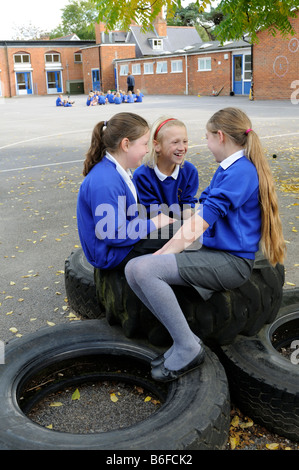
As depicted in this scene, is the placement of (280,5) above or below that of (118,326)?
above

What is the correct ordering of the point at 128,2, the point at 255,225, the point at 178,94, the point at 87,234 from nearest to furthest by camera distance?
the point at 255,225 → the point at 87,234 → the point at 128,2 → the point at 178,94

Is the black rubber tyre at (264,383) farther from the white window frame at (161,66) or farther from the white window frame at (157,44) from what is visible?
the white window frame at (157,44)

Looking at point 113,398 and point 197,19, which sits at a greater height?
point 197,19

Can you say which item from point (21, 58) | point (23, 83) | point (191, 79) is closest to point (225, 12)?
point (191, 79)

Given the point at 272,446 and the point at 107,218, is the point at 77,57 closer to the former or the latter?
the point at 107,218

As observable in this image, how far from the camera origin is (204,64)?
1640 inches

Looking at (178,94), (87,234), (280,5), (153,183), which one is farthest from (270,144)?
(178,94)

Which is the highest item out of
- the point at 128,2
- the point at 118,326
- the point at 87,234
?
the point at 128,2

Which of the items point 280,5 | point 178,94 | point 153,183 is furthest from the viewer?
point 178,94

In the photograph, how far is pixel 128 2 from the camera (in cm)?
656

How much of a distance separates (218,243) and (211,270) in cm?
17

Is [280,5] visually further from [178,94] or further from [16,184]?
[178,94]

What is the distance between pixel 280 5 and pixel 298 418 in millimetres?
6793

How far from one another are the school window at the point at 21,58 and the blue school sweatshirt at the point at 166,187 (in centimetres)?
6224
